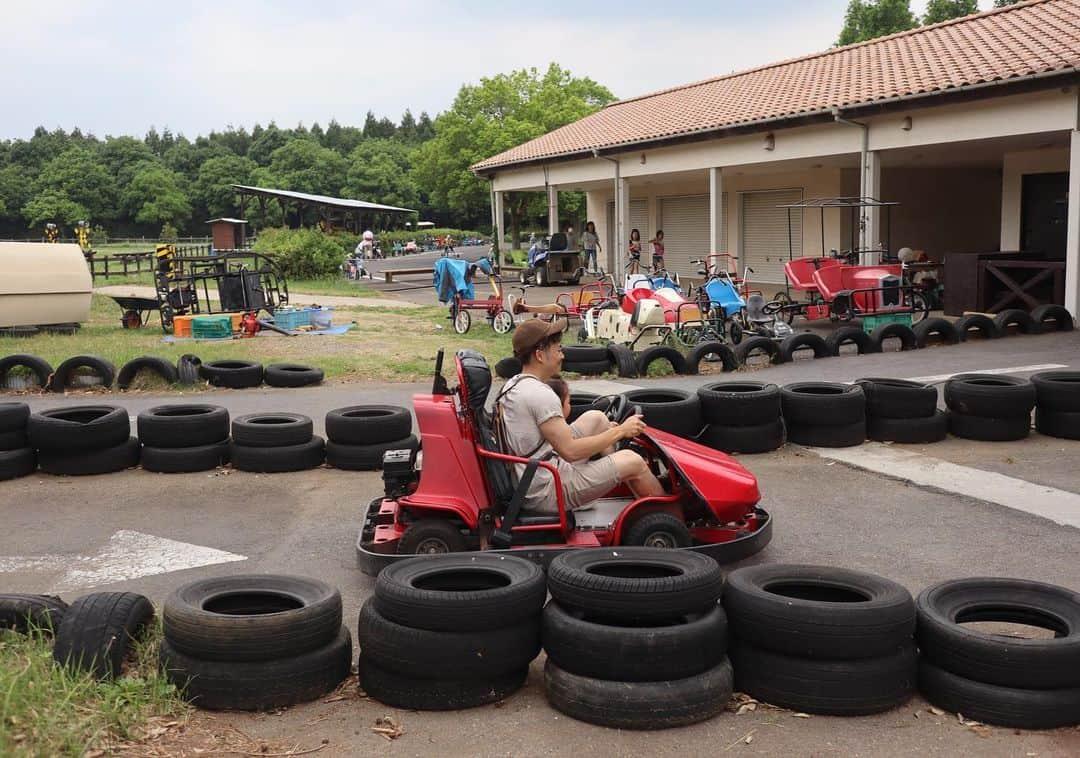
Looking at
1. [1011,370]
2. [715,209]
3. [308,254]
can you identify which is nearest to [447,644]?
[1011,370]

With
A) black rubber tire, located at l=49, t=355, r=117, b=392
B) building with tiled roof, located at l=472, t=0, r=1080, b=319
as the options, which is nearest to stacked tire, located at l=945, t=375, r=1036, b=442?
building with tiled roof, located at l=472, t=0, r=1080, b=319

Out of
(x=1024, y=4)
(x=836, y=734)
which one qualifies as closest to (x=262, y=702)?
(x=836, y=734)

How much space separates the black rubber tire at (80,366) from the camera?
Answer: 12680mm

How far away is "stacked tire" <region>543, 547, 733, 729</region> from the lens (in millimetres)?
4145

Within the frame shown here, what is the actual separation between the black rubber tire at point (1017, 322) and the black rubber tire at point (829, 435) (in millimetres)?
8191

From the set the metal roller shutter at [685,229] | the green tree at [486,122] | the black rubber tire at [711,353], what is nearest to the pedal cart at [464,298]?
the black rubber tire at [711,353]

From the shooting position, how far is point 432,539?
5.82 m

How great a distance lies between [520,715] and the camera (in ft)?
14.0

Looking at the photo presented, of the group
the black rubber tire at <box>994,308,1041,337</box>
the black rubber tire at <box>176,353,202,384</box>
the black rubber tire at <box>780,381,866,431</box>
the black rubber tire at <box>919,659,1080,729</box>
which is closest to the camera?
the black rubber tire at <box>919,659,1080,729</box>

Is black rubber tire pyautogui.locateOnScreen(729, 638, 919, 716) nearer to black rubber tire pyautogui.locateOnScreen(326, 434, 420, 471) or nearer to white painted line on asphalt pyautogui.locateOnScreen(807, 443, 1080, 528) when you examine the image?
white painted line on asphalt pyautogui.locateOnScreen(807, 443, 1080, 528)

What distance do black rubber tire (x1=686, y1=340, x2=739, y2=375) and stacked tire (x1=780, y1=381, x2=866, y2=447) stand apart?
4.28 metres

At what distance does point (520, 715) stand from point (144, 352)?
1341 centimetres

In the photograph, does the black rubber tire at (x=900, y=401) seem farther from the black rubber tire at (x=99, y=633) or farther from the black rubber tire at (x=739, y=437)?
Result: the black rubber tire at (x=99, y=633)

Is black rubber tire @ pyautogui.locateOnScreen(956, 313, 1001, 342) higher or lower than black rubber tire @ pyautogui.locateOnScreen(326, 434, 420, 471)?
higher
